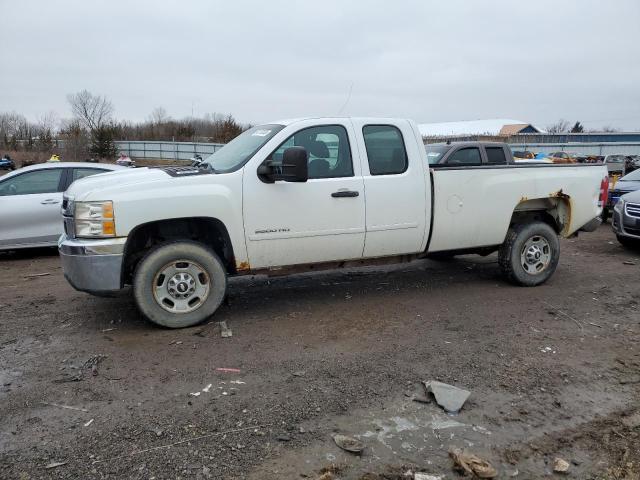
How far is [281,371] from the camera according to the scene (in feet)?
13.5

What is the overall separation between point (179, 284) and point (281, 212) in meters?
1.20

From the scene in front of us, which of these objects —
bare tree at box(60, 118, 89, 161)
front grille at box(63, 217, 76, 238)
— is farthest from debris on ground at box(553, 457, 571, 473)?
bare tree at box(60, 118, 89, 161)

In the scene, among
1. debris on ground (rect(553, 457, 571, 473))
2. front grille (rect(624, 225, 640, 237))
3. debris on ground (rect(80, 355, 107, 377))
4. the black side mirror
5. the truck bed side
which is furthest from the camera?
front grille (rect(624, 225, 640, 237))

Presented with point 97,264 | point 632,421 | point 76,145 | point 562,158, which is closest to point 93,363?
point 97,264

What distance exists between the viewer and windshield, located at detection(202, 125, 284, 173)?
17.1ft

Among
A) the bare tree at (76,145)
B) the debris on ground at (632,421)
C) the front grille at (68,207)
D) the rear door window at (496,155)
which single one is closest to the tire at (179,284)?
the front grille at (68,207)

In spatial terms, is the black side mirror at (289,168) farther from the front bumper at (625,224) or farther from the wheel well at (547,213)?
the front bumper at (625,224)

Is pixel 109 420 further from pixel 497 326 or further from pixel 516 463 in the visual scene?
pixel 497 326

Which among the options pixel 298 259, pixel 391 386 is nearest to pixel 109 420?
pixel 391 386

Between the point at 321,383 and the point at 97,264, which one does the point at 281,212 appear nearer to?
the point at 97,264

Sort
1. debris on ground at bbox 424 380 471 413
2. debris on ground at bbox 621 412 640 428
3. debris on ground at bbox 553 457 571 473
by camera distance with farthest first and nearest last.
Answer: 1. debris on ground at bbox 424 380 471 413
2. debris on ground at bbox 621 412 640 428
3. debris on ground at bbox 553 457 571 473

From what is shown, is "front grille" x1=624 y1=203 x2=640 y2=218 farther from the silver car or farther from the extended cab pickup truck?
the silver car

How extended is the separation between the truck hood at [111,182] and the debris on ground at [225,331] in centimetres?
152

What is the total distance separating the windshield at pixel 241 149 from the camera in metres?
5.21
